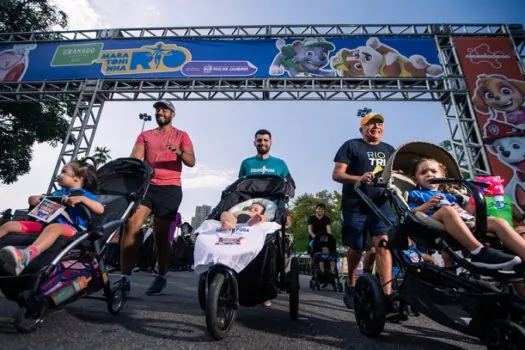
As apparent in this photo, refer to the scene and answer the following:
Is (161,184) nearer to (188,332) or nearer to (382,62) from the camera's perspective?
(188,332)

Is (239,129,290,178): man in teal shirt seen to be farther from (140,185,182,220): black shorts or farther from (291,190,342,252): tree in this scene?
(291,190,342,252): tree

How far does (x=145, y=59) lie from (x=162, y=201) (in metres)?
9.40

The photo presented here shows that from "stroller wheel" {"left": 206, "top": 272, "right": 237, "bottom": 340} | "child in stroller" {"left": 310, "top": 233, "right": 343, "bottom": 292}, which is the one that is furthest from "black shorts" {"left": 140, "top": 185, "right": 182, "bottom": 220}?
"child in stroller" {"left": 310, "top": 233, "right": 343, "bottom": 292}

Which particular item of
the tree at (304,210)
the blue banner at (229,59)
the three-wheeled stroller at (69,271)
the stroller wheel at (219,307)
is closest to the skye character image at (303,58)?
the blue banner at (229,59)

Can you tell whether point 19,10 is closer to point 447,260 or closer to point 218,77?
point 218,77

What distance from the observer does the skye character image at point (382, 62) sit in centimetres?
1021

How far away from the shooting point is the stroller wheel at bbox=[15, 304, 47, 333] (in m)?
1.75

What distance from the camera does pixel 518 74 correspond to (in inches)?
410

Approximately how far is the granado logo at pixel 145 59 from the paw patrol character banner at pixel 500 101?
395 inches

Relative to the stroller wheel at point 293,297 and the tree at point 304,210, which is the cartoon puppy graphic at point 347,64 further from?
the tree at point 304,210

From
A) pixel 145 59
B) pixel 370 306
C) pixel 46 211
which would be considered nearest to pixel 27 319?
pixel 46 211

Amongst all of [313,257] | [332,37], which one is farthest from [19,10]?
[313,257]

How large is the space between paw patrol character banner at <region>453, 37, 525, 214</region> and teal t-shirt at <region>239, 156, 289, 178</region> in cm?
892

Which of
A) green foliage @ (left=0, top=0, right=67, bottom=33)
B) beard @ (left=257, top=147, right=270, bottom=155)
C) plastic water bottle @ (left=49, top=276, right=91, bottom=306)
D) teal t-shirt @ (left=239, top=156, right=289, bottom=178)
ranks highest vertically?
green foliage @ (left=0, top=0, right=67, bottom=33)
